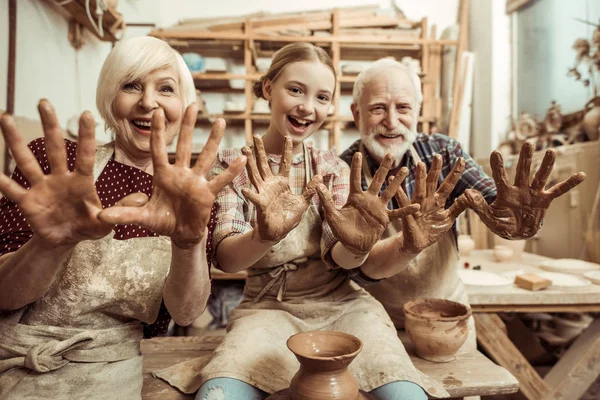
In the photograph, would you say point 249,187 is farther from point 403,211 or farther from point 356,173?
→ point 403,211

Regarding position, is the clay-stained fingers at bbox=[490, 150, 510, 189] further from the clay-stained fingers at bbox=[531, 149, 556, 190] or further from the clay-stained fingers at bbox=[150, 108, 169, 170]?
the clay-stained fingers at bbox=[150, 108, 169, 170]

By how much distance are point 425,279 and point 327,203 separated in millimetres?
873

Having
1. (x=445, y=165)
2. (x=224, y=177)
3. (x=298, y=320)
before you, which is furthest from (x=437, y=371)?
(x=224, y=177)

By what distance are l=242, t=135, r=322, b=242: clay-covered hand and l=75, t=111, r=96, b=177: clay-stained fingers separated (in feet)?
1.34

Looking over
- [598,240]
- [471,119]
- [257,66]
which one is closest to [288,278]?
[598,240]

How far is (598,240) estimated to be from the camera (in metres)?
3.04

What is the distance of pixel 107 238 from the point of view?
3.77 feet

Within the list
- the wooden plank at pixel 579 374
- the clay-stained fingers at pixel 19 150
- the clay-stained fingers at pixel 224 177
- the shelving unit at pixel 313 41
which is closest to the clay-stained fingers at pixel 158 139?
the clay-stained fingers at pixel 224 177

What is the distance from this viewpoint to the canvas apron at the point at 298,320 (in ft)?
4.18

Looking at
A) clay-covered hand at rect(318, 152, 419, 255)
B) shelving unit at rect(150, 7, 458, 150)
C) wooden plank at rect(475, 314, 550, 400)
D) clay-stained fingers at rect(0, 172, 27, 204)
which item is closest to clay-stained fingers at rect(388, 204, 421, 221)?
clay-covered hand at rect(318, 152, 419, 255)

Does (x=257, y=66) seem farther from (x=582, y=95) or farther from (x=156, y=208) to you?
(x=156, y=208)

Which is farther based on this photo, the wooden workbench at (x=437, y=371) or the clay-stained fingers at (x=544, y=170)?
the wooden workbench at (x=437, y=371)

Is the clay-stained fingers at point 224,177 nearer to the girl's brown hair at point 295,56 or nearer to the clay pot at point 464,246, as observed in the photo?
the girl's brown hair at point 295,56

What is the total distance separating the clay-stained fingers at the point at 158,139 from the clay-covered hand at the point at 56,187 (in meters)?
0.11
